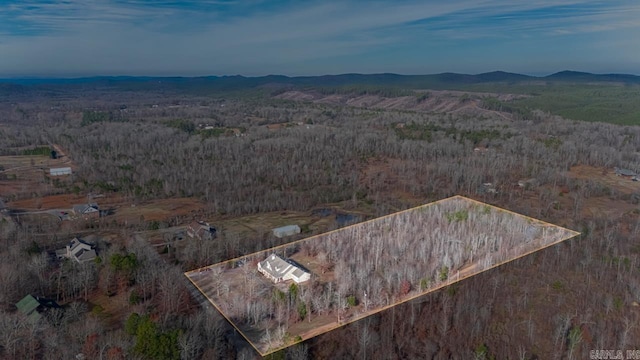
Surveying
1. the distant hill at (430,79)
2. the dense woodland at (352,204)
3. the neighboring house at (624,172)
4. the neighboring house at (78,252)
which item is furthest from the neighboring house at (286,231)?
the distant hill at (430,79)

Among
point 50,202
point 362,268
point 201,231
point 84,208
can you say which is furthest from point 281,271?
point 50,202

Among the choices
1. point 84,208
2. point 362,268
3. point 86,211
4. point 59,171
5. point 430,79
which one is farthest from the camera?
point 430,79

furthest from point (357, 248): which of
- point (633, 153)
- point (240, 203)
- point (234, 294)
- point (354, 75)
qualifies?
point (354, 75)

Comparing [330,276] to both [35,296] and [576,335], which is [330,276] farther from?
[35,296]

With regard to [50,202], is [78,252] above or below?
above

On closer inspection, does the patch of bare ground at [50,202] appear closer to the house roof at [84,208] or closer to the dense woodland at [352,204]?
the dense woodland at [352,204]

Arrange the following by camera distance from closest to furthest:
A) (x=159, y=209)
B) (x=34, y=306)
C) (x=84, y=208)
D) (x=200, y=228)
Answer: (x=34, y=306), (x=200, y=228), (x=84, y=208), (x=159, y=209)

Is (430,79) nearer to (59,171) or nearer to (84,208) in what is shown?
(59,171)
